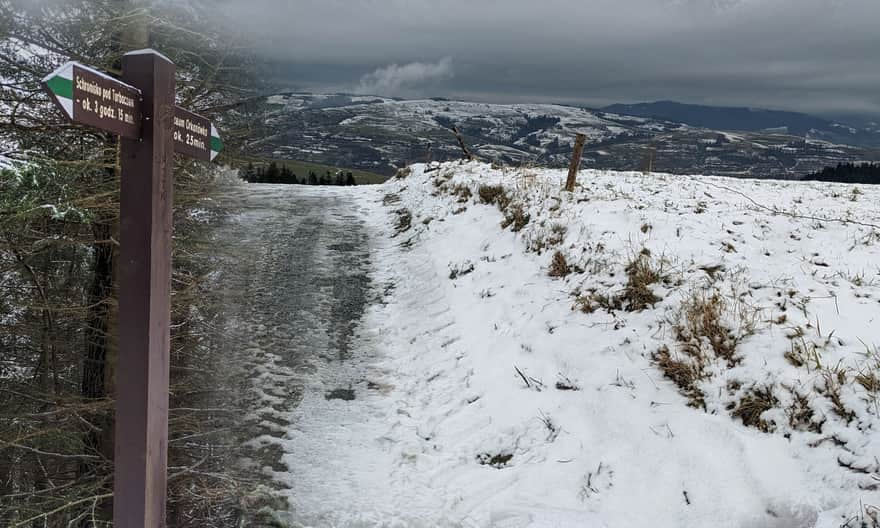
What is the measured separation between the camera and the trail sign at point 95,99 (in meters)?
2.45

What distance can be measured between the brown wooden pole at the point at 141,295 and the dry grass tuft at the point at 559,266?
6.02 meters

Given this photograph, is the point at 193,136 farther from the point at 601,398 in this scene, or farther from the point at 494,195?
the point at 494,195

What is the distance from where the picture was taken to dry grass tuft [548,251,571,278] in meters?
8.06

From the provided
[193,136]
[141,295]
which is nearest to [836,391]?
[141,295]

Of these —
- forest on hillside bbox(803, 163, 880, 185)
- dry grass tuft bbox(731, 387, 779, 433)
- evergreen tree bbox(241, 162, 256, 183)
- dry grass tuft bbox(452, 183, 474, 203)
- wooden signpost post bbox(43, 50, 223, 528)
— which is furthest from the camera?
forest on hillside bbox(803, 163, 880, 185)

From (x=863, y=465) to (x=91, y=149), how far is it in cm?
768

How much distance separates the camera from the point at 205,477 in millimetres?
5230

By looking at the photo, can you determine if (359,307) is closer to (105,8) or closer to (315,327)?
(315,327)

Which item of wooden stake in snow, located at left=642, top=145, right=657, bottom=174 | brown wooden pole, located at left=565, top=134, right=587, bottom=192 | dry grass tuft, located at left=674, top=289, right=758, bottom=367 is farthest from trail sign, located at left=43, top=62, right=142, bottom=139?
wooden stake in snow, located at left=642, top=145, right=657, bottom=174

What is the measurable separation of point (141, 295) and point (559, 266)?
6.27m

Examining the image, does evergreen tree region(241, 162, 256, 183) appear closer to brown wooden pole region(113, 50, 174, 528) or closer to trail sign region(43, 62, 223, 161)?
trail sign region(43, 62, 223, 161)

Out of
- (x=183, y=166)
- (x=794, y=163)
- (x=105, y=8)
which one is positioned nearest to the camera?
(x=105, y=8)

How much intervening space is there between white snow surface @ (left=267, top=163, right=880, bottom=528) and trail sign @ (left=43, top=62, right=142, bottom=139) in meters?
3.45

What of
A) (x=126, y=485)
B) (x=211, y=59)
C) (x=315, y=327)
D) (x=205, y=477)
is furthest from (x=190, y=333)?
(x=126, y=485)
